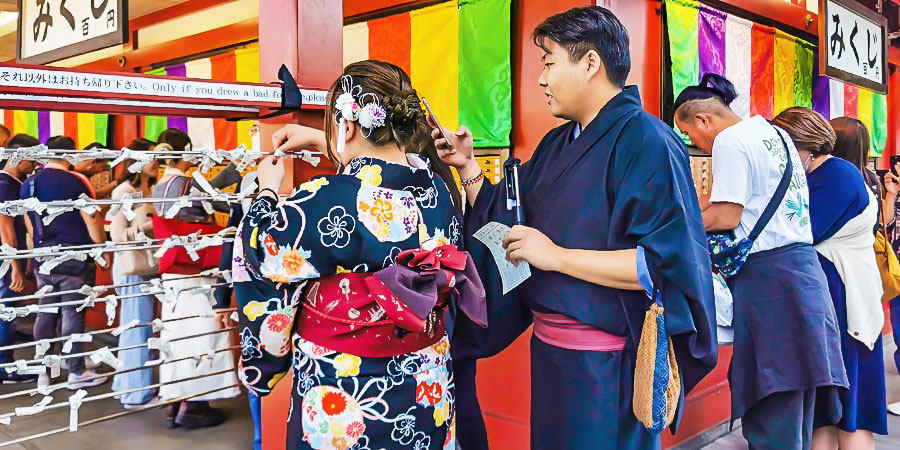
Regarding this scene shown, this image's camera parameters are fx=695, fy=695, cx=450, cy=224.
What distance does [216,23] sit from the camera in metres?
5.24

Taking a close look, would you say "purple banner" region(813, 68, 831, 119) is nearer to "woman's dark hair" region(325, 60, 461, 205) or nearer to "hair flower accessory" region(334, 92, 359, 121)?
"woman's dark hair" region(325, 60, 461, 205)

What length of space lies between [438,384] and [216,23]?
4462 mm

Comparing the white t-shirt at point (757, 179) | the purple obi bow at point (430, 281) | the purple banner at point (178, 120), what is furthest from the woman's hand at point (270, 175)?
the purple banner at point (178, 120)

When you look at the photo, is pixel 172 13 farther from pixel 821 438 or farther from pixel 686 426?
pixel 821 438

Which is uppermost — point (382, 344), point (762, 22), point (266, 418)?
point (762, 22)

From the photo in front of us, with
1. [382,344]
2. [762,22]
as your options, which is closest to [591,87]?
[382,344]

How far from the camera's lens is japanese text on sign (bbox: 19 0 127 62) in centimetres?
257

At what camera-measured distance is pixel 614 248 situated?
1562 mm

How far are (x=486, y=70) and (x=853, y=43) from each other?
7.07ft

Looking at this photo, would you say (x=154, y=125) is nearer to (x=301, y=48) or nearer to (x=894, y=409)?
(x=301, y=48)

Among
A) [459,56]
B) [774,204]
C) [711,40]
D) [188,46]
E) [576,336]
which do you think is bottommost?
[576,336]

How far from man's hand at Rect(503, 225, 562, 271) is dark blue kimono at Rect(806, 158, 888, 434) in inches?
69.3

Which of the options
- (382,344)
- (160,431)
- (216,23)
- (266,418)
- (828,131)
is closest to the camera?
(382,344)

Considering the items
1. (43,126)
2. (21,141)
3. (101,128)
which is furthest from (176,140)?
(43,126)
